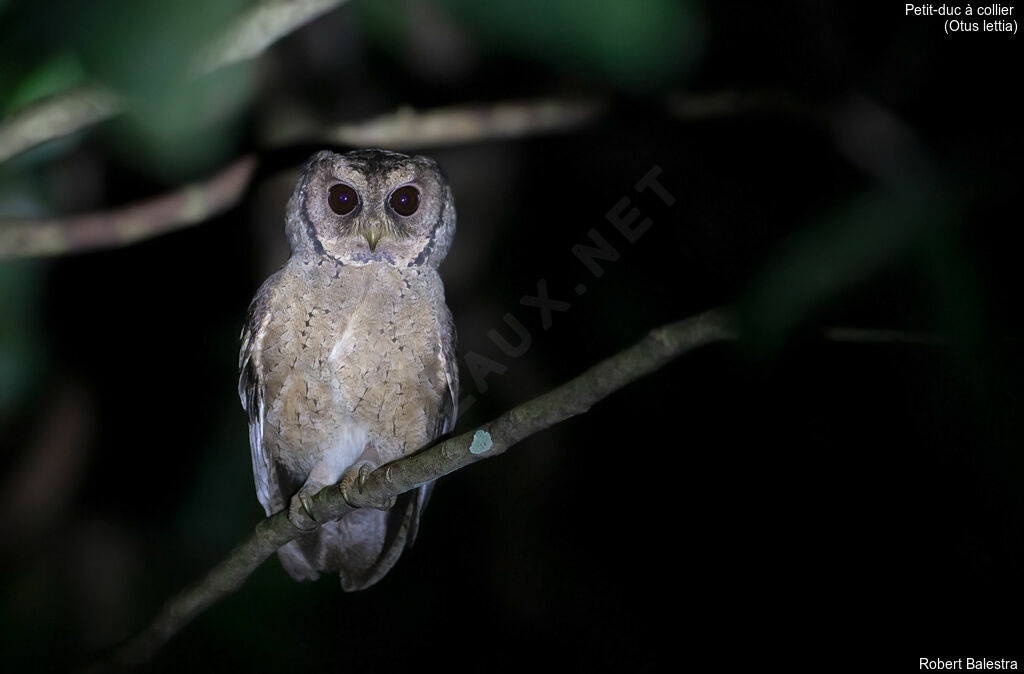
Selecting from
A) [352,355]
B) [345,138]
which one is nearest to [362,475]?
[352,355]

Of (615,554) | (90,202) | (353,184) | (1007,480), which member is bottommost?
(615,554)

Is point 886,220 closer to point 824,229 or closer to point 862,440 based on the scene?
point 824,229

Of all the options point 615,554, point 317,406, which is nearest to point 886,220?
point 317,406

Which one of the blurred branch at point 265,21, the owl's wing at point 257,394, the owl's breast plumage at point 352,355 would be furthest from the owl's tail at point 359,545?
the blurred branch at point 265,21

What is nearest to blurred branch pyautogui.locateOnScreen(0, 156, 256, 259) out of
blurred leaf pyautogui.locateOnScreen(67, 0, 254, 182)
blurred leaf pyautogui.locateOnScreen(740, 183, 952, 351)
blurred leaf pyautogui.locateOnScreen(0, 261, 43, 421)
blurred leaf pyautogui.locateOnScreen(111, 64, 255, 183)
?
blurred leaf pyautogui.locateOnScreen(0, 261, 43, 421)

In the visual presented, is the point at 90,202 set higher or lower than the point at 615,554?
higher

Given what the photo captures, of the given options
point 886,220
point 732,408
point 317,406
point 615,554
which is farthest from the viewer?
point 615,554
